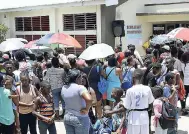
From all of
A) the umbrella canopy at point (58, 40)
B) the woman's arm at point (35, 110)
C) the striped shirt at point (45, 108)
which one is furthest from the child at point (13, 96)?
the umbrella canopy at point (58, 40)

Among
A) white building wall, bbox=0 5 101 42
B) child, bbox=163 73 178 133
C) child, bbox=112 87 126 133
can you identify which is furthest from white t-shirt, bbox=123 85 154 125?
white building wall, bbox=0 5 101 42

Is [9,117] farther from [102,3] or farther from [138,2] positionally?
[138,2]

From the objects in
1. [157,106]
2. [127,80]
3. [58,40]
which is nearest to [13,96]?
[157,106]

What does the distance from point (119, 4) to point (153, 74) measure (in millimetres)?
9084

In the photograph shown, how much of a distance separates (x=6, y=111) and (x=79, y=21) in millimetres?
11259

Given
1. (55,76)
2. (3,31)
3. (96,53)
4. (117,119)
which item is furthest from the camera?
(3,31)

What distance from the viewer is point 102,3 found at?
601 inches

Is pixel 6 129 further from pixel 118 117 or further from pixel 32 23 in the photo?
pixel 32 23

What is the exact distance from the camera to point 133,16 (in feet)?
56.4

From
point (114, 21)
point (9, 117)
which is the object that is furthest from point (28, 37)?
point (9, 117)

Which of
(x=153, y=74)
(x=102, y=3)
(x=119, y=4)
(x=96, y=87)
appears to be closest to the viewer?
(x=153, y=74)

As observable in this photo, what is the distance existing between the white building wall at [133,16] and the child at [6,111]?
35.2 ft

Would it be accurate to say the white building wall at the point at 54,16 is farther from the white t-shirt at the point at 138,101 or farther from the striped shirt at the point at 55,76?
the white t-shirt at the point at 138,101

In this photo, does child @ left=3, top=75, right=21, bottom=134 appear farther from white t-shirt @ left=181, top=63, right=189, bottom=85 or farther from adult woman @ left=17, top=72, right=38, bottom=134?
white t-shirt @ left=181, top=63, right=189, bottom=85
